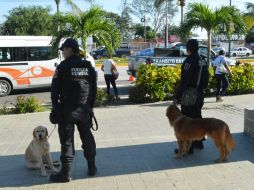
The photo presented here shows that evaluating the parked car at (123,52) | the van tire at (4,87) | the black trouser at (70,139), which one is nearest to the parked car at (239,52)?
the parked car at (123,52)

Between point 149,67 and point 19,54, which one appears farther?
point 19,54

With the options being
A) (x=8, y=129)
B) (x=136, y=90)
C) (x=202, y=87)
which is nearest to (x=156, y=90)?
(x=136, y=90)

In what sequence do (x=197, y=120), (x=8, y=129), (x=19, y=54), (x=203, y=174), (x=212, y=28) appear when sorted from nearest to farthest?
(x=203, y=174), (x=197, y=120), (x=8, y=129), (x=212, y=28), (x=19, y=54)

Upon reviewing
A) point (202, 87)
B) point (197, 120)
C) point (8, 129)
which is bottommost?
point (8, 129)

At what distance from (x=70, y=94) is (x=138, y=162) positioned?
5.84 ft

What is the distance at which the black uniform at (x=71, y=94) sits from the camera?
538 centimetres

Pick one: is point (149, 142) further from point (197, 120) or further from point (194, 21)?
point (194, 21)

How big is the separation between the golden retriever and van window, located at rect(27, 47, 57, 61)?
11.1m

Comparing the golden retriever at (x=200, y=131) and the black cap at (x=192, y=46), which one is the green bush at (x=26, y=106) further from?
the black cap at (x=192, y=46)

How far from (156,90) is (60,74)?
26.2ft

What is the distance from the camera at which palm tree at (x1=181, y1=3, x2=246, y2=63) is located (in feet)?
47.8

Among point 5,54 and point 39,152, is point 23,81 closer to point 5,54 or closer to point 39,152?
point 5,54

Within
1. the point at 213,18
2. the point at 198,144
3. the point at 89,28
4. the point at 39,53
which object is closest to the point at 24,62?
the point at 39,53

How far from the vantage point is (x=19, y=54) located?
54.5ft
